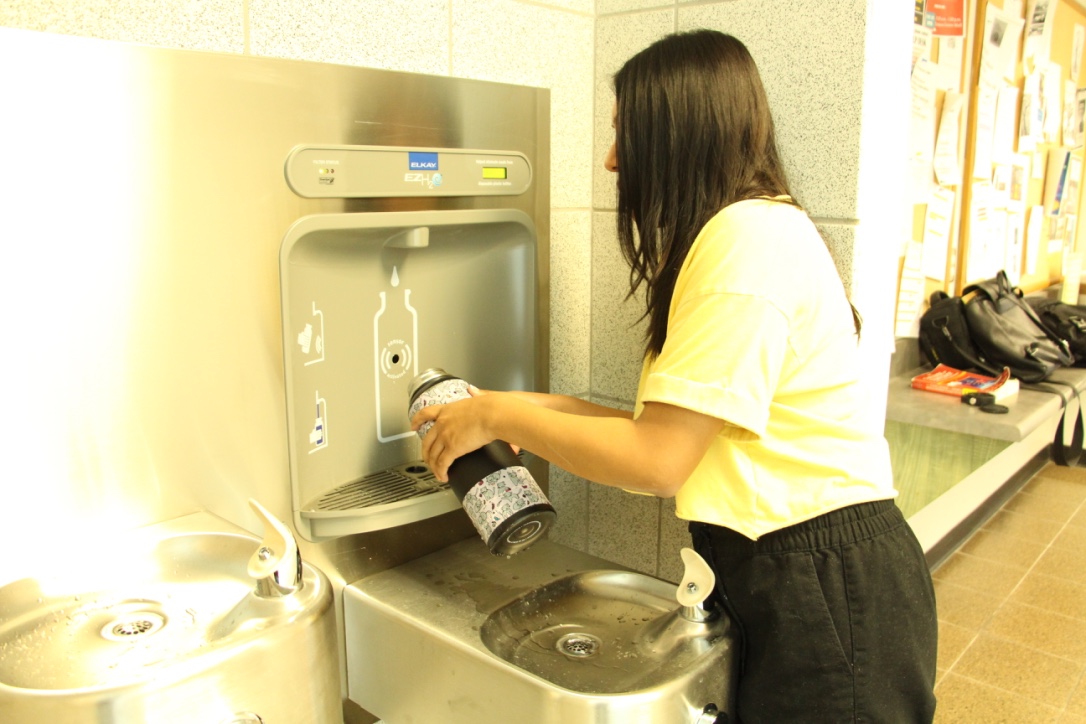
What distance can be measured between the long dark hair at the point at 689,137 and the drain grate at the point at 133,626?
0.63 metres

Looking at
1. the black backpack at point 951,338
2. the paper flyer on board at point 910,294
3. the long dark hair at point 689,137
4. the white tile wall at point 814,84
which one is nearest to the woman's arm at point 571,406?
the long dark hair at point 689,137

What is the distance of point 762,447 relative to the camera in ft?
3.19

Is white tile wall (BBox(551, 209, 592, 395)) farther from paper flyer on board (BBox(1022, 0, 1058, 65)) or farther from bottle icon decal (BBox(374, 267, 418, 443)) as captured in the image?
paper flyer on board (BBox(1022, 0, 1058, 65))

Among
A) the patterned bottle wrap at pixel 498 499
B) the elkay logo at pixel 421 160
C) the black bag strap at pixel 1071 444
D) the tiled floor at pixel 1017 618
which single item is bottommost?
the tiled floor at pixel 1017 618

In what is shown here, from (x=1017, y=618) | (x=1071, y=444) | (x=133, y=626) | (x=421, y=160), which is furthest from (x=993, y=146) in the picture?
(x=133, y=626)

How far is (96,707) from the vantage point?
66 centimetres

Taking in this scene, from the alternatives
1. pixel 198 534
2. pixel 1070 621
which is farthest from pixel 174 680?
pixel 1070 621

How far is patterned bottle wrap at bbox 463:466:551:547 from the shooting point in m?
1.00

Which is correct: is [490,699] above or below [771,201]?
below

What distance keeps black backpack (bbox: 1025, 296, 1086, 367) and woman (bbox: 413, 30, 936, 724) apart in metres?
2.66

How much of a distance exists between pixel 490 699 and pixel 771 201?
619mm

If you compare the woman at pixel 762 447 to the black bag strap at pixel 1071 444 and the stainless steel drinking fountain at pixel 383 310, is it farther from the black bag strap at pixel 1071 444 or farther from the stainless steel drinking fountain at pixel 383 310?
the black bag strap at pixel 1071 444

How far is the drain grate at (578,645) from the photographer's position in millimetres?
1058

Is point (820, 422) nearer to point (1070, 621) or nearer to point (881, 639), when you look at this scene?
point (881, 639)
